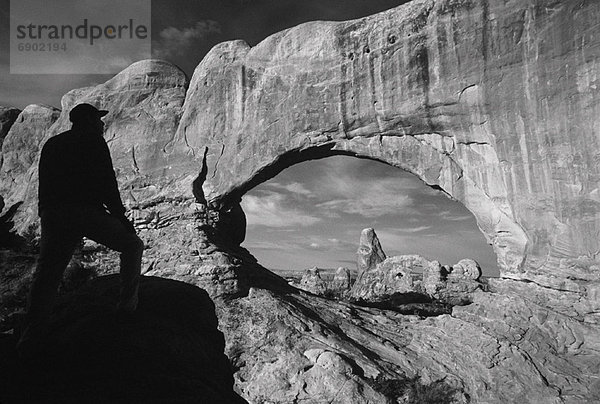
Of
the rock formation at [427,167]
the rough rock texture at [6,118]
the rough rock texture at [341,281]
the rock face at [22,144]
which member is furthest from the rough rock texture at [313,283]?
the rough rock texture at [6,118]

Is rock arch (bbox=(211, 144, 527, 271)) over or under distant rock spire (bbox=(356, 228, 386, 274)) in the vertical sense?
over

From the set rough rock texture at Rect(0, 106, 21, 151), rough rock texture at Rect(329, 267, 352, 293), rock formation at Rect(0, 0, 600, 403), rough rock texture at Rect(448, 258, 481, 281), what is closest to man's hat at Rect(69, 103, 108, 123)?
rock formation at Rect(0, 0, 600, 403)

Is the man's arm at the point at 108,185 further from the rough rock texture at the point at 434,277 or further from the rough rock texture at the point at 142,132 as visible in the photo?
the rough rock texture at the point at 434,277

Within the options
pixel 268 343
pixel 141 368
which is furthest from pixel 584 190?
pixel 141 368

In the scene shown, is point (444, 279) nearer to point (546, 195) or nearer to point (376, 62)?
point (546, 195)

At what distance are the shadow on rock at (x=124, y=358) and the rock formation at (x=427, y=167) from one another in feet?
25.1

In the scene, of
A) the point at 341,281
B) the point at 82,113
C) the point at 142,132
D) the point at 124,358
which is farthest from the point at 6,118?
the point at 124,358

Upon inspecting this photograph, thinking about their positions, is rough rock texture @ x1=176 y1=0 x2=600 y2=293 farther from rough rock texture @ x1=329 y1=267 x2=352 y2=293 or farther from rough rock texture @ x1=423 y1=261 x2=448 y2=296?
rough rock texture @ x1=329 y1=267 x2=352 y2=293

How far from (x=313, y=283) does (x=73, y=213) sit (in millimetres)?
27478

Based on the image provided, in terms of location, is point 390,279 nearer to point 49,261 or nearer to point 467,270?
point 467,270

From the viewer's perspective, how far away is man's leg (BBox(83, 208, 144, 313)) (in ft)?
9.44

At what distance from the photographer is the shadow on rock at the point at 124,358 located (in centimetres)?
211

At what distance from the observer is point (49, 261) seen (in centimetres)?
285

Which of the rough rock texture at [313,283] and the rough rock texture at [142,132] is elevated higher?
the rough rock texture at [142,132]
